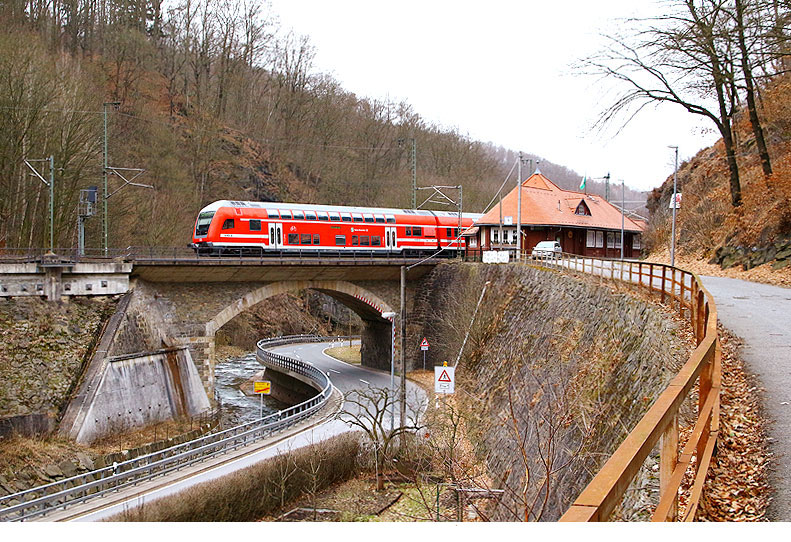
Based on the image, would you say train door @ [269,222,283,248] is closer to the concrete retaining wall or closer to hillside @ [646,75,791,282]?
the concrete retaining wall

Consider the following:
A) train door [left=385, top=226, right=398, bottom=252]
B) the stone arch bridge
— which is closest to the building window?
train door [left=385, top=226, right=398, bottom=252]

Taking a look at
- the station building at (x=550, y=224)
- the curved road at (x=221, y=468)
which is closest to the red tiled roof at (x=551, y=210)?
the station building at (x=550, y=224)

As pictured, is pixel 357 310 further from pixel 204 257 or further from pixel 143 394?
pixel 143 394

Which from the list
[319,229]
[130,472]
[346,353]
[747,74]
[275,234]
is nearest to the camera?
[130,472]

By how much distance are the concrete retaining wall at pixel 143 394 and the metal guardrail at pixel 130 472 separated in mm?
2265

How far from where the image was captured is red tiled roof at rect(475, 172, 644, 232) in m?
37.1

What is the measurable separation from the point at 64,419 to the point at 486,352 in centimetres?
1581

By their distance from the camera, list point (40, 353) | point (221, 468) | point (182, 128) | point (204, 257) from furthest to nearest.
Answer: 1. point (182, 128)
2. point (204, 257)
3. point (40, 353)
4. point (221, 468)

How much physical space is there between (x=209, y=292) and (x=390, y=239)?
11.5 meters

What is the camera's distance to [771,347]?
9844 mm

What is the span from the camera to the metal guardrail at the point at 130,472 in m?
15.8

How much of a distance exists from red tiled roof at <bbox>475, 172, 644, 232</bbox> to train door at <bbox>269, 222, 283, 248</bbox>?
1214 centimetres

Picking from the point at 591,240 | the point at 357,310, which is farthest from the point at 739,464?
the point at 357,310
